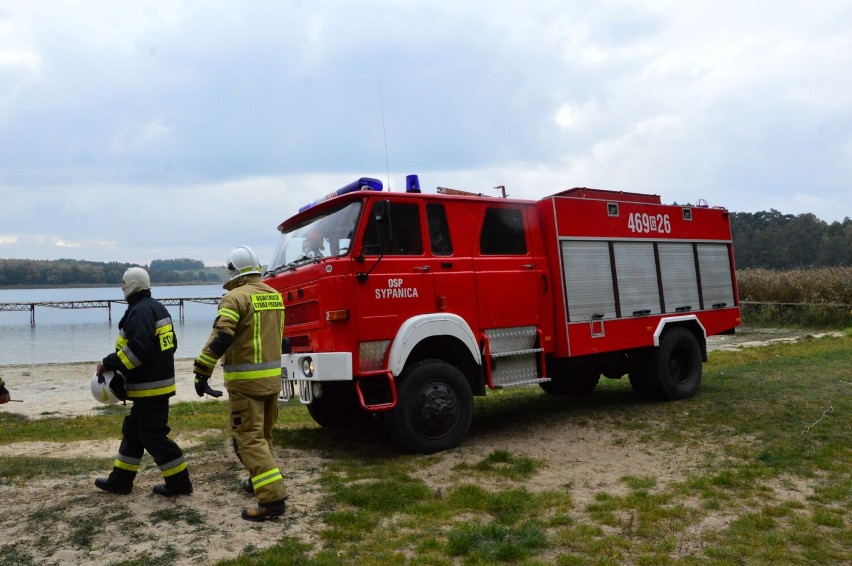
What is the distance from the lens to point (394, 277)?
21.3 ft

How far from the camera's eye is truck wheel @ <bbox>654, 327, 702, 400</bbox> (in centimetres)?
905

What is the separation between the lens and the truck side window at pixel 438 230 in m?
6.91

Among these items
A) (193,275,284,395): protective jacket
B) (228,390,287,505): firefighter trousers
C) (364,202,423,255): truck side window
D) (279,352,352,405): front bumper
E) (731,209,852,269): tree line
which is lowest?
(228,390,287,505): firefighter trousers

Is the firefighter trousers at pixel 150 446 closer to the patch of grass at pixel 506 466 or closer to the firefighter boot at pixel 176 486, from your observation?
the firefighter boot at pixel 176 486

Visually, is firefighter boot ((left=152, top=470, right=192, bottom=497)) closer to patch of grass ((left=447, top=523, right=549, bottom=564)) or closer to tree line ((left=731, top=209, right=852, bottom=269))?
patch of grass ((left=447, top=523, right=549, bottom=564))

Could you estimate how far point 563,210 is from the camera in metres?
7.95

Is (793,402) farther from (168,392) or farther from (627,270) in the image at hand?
(168,392)

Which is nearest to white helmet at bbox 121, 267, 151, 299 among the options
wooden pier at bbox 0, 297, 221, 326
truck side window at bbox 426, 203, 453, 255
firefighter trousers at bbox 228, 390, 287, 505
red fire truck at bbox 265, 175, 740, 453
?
firefighter trousers at bbox 228, 390, 287, 505

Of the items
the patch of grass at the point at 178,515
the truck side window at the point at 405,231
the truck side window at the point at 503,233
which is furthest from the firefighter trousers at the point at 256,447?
the truck side window at the point at 503,233

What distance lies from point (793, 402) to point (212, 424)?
775 centimetres

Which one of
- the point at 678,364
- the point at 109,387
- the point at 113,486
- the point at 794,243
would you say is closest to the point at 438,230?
the point at 109,387

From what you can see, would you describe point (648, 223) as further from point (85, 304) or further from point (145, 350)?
point (85, 304)

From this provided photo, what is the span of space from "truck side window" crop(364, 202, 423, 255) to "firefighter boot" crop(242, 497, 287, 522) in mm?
2645

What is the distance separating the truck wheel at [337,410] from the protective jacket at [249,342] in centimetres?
263
